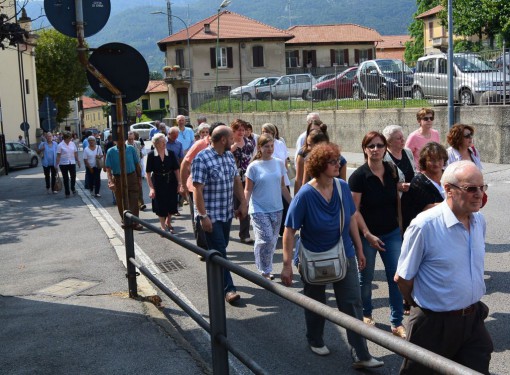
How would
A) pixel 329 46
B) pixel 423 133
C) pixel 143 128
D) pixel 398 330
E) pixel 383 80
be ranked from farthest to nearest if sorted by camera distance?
pixel 329 46, pixel 143 128, pixel 383 80, pixel 423 133, pixel 398 330

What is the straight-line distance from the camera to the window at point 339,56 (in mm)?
77625

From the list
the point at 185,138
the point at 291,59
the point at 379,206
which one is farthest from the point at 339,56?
Answer: the point at 379,206

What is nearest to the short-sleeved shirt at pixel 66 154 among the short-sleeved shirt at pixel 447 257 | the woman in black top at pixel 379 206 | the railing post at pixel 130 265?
the railing post at pixel 130 265

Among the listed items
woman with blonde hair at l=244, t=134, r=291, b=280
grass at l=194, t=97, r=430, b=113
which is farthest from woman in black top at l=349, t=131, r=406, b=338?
grass at l=194, t=97, r=430, b=113

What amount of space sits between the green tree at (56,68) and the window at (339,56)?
26792mm

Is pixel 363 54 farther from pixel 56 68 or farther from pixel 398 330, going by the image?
pixel 398 330

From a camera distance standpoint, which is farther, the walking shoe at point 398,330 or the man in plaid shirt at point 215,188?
the man in plaid shirt at point 215,188

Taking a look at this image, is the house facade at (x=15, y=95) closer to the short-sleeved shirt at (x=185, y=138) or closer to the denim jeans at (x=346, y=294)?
the short-sleeved shirt at (x=185, y=138)

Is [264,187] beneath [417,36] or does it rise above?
beneath

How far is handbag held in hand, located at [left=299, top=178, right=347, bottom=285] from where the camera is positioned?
5.22 meters

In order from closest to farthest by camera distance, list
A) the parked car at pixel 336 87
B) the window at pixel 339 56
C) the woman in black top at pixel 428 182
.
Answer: the woman in black top at pixel 428 182, the parked car at pixel 336 87, the window at pixel 339 56

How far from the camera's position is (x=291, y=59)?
7494cm

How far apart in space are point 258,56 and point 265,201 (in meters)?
62.7

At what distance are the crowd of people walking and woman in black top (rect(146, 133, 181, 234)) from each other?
17mm
